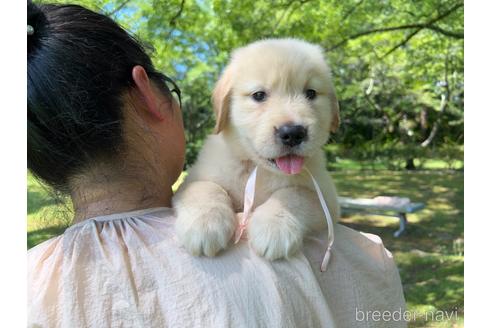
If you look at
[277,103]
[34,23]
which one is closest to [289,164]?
[277,103]

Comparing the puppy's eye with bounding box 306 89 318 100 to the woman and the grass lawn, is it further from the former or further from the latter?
the grass lawn

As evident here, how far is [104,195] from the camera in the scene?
62.5 inches

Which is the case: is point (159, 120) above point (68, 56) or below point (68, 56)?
below

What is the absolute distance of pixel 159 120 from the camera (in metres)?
1.75

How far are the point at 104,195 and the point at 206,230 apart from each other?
381 millimetres

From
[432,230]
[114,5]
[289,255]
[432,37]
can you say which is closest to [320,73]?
[289,255]

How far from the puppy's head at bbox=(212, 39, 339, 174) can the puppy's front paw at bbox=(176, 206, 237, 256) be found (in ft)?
1.17

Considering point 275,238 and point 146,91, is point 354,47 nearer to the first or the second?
point 146,91

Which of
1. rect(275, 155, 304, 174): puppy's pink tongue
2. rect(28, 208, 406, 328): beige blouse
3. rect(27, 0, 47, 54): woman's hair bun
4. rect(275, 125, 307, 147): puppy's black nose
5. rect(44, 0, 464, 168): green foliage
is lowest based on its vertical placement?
rect(28, 208, 406, 328): beige blouse

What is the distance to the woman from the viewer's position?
131 centimetres

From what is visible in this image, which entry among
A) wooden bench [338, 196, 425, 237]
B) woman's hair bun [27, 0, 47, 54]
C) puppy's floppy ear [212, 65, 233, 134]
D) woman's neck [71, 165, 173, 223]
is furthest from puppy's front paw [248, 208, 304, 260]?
wooden bench [338, 196, 425, 237]

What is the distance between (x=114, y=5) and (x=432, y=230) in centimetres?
666
